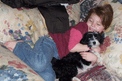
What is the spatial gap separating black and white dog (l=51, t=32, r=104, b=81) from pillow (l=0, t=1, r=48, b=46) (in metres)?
0.35

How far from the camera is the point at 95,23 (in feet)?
4.42

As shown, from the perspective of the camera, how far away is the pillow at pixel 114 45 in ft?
3.65

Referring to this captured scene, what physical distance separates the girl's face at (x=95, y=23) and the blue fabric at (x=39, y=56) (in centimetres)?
61

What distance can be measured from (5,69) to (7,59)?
97mm

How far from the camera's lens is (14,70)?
0.66 metres

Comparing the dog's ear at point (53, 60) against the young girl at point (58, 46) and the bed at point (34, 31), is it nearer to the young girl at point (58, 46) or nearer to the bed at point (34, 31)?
the young girl at point (58, 46)

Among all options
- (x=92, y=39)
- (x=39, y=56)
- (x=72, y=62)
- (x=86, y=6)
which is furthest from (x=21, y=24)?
(x=86, y=6)

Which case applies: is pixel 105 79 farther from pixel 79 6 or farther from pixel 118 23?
pixel 79 6

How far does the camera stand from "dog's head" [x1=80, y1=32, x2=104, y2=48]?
4.06 ft

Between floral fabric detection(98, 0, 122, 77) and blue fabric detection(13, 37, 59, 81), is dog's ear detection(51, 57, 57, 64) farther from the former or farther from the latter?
floral fabric detection(98, 0, 122, 77)

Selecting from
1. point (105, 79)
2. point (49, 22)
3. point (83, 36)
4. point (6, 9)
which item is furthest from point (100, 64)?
point (6, 9)

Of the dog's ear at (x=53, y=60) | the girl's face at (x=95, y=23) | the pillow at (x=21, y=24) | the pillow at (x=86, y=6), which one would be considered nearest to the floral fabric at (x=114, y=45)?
the girl's face at (x=95, y=23)

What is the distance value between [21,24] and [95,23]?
880 mm

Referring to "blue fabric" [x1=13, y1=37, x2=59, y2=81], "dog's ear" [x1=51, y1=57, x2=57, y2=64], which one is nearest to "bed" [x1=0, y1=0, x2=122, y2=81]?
"blue fabric" [x1=13, y1=37, x2=59, y2=81]
